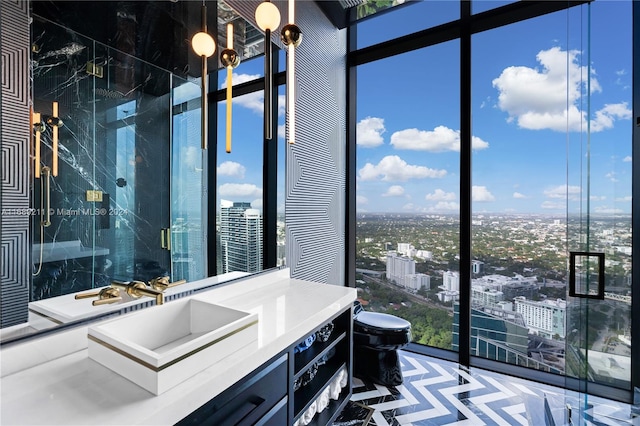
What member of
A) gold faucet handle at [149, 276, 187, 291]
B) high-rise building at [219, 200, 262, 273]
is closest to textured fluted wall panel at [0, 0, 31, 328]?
gold faucet handle at [149, 276, 187, 291]

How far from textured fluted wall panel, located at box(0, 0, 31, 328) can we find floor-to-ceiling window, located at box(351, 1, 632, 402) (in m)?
2.49

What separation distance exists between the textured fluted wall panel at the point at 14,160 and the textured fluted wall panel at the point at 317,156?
139 cm

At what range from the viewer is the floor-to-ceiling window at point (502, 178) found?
1.79 meters

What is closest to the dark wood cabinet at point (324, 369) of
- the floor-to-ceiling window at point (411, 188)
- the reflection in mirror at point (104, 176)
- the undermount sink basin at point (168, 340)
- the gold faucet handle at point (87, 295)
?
the undermount sink basin at point (168, 340)

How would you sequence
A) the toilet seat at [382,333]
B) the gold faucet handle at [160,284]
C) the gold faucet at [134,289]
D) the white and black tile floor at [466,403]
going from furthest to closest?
the toilet seat at [382,333]
the white and black tile floor at [466,403]
the gold faucet handle at [160,284]
the gold faucet at [134,289]

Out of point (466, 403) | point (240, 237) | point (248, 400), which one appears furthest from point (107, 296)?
point (466, 403)

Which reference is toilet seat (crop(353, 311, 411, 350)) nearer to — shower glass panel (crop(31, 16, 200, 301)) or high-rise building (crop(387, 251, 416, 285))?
high-rise building (crop(387, 251, 416, 285))

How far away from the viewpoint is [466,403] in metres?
1.98

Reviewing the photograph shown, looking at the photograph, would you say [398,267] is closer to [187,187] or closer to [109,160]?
[187,187]

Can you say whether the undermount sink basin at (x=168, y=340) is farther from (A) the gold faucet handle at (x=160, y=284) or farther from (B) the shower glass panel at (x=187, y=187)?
(B) the shower glass panel at (x=187, y=187)

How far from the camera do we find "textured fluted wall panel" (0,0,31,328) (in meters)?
0.88

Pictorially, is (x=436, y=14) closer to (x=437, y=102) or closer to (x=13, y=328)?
(x=437, y=102)

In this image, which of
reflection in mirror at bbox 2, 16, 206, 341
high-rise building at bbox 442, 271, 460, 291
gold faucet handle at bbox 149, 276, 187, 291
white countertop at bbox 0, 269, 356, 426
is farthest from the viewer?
high-rise building at bbox 442, 271, 460, 291

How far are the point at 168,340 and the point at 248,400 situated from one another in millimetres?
429
